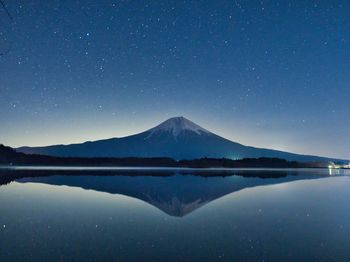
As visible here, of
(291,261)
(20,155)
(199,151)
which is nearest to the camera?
(291,261)

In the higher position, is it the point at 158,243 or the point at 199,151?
the point at 199,151

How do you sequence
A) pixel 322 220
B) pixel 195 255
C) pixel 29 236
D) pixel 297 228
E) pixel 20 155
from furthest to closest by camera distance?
pixel 20 155
pixel 322 220
pixel 297 228
pixel 29 236
pixel 195 255

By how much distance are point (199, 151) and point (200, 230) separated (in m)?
174

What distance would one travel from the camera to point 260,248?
7996 mm

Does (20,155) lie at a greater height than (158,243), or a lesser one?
greater

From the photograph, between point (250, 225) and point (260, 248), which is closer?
point (260, 248)

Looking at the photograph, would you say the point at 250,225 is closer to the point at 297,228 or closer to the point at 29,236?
the point at 297,228

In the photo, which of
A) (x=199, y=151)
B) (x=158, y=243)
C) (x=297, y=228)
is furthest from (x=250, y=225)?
(x=199, y=151)

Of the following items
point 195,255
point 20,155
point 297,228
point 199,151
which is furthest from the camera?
point 199,151

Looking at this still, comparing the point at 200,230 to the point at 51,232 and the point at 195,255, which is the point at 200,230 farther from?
the point at 51,232

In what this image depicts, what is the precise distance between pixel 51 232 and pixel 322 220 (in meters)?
7.62

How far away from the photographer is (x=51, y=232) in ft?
31.4

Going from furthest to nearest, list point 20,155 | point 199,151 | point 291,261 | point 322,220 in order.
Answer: point 199,151 → point 20,155 → point 322,220 → point 291,261

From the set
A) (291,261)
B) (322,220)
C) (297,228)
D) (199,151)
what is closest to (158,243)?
(291,261)
